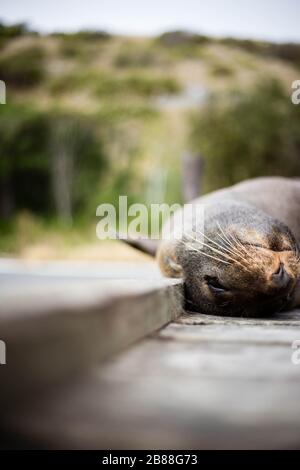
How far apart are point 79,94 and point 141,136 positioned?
115 inches

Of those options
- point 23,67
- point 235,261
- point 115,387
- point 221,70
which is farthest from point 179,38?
point 115,387

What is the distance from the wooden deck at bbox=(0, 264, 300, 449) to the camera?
2.87 ft

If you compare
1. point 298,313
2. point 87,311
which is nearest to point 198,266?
point 298,313

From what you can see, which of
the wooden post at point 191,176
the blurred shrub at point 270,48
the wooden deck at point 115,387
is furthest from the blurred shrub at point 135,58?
the wooden deck at point 115,387

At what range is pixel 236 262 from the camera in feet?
8.14

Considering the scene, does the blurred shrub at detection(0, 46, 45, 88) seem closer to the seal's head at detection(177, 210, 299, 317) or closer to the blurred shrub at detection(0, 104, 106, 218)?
the blurred shrub at detection(0, 104, 106, 218)

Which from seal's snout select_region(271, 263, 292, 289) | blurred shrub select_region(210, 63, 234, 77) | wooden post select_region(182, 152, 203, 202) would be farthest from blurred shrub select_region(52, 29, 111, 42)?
seal's snout select_region(271, 263, 292, 289)

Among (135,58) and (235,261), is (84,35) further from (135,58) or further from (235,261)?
(235,261)

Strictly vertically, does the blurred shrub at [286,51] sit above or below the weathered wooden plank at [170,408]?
above

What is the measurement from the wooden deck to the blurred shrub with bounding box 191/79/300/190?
10.6 metres

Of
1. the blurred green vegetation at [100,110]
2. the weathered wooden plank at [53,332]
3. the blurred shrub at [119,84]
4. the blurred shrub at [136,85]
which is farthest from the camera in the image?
the blurred shrub at [136,85]

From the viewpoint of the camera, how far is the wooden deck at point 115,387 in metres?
0.88

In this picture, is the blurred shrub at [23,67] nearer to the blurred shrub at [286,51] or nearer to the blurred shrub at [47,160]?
the blurred shrub at [47,160]

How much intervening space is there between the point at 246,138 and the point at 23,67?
874 cm
